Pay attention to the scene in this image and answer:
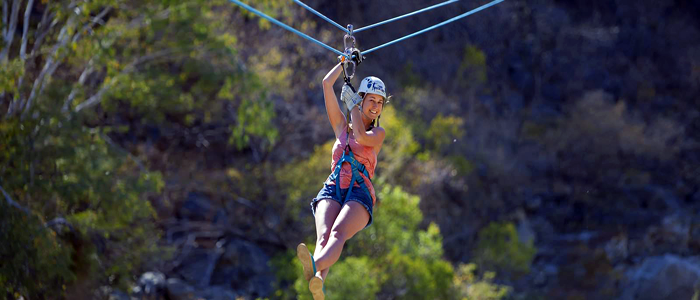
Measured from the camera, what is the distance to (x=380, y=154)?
1772 cm

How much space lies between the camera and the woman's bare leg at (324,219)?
494cm

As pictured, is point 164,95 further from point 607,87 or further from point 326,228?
point 607,87

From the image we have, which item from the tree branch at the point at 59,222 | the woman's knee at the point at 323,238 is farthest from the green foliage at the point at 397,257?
the woman's knee at the point at 323,238

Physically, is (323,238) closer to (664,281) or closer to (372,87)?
(372,87)

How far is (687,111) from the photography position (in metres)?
28.5

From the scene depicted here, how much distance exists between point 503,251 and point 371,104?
51.2ft

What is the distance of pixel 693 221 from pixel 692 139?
466 cm

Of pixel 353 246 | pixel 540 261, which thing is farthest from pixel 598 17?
pixel 353 246

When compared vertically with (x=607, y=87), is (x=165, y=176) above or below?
below

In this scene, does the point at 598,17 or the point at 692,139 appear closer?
the point at 692,139

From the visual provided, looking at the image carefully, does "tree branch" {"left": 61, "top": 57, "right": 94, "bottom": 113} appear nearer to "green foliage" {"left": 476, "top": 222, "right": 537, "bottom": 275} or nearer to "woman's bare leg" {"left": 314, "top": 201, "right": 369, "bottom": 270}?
"woman's bare leg" {"left": 314, "top": 201, "right": 369, "bottom": 270}

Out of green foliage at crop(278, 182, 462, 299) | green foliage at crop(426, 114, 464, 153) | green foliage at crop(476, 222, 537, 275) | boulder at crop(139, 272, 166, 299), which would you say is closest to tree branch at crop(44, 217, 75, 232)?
boulder at crop(139, 272, 166, 299)

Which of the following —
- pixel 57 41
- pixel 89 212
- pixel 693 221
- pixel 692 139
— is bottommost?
pixel 89 212

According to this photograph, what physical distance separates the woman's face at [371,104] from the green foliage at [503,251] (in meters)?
15.3
